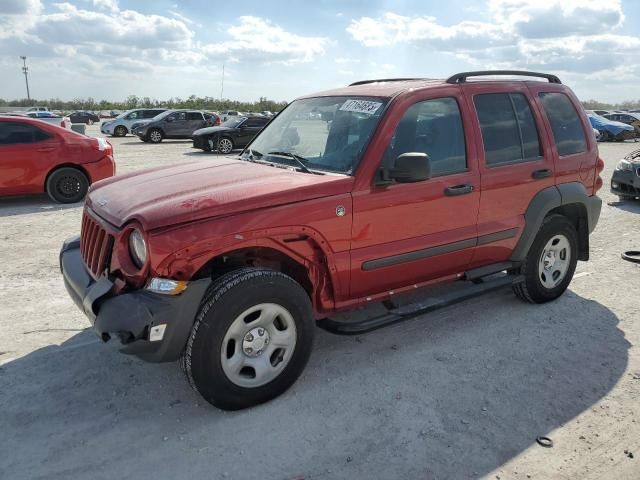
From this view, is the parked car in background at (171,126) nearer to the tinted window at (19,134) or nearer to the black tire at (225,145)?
the black tire at (225,145)

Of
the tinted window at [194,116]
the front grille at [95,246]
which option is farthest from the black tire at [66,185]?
the tinted window at [194,116]

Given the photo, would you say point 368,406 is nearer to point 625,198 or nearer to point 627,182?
point 627,182

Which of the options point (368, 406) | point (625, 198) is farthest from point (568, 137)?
point (625, 198)

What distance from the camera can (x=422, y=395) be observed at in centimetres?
353

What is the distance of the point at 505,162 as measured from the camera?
4410 millimetres

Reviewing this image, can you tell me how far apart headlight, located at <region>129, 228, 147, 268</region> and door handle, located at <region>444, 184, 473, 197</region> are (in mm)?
2139

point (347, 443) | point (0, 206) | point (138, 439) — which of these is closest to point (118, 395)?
point (138, 439)

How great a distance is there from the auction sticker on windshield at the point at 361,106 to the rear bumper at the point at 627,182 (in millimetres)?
7760

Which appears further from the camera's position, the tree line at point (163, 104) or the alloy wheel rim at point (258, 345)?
the tree line at point (163, 104)

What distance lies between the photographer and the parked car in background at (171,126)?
24.2 meters

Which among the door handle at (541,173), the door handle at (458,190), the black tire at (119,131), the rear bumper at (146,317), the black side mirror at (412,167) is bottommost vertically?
the black tire at (119,131)

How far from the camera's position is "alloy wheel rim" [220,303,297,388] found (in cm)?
325

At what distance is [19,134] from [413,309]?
7905mm

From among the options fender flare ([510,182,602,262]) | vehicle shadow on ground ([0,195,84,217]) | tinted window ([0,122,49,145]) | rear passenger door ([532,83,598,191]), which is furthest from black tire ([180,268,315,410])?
tinted window ([0,122,49,145])
